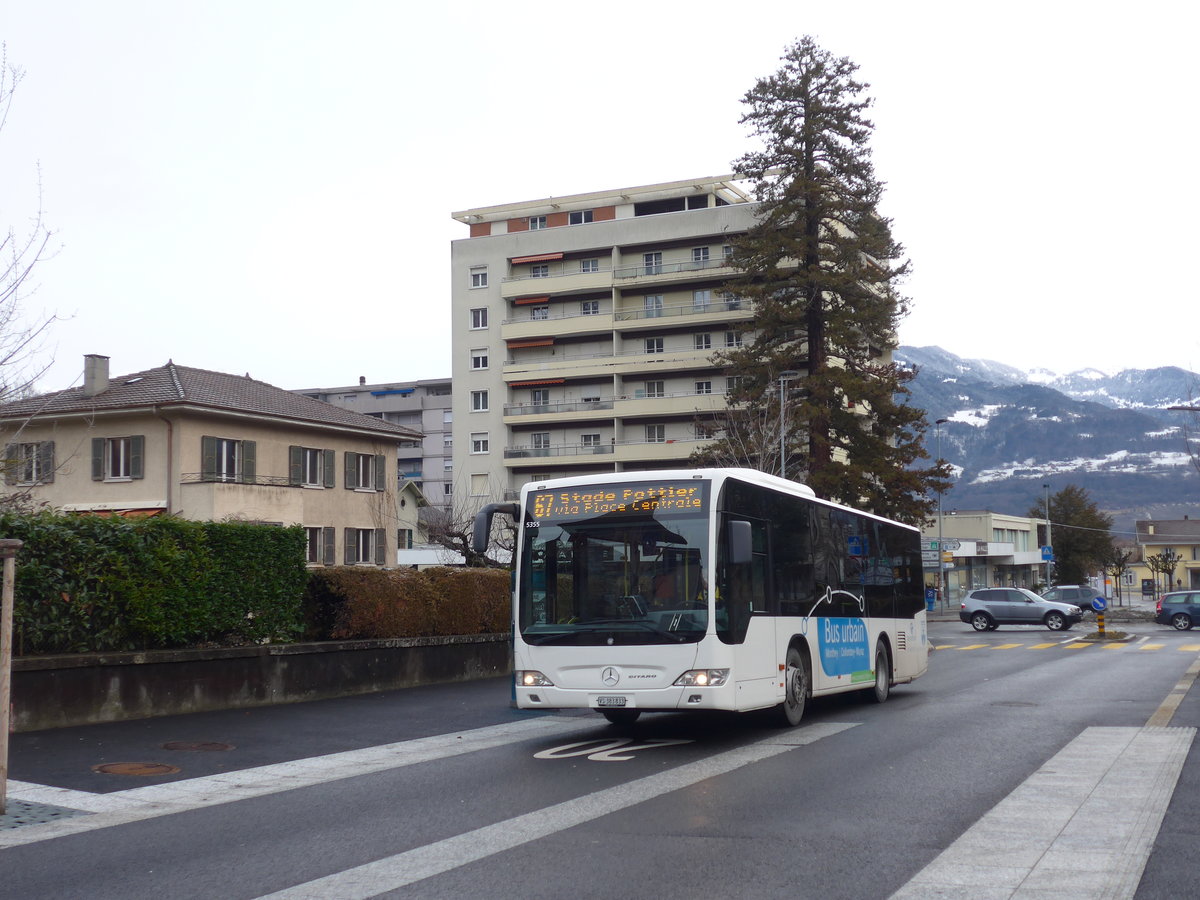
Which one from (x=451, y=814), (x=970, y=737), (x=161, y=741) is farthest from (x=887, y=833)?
(x=161, y=741)

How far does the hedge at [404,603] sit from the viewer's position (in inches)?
742

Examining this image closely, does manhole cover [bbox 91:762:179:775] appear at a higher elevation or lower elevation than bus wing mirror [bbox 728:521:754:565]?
lower

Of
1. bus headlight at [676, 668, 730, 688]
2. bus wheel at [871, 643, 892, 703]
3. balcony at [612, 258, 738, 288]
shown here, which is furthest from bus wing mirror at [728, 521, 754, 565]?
balcony at [612, 258, 738, 288]

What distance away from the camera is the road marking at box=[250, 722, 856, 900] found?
6.37 meters

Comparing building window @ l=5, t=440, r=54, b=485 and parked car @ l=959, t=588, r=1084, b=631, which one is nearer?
building window @ l=5, t=440, r=54, b=485

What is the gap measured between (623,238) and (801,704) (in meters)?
67.5

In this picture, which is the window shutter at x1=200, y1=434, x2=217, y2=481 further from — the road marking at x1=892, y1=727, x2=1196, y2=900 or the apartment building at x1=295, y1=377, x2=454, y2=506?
the apartment building at x1=295, y1=377, x2=454, y2=506

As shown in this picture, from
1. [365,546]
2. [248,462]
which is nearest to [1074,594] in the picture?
[365,546]

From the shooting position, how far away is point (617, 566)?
1246cm

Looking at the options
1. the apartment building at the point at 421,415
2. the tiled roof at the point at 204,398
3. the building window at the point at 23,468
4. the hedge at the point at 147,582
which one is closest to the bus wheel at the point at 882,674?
the hedge at the point at 147,582

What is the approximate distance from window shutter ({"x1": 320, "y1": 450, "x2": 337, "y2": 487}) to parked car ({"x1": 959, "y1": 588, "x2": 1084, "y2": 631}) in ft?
80.5

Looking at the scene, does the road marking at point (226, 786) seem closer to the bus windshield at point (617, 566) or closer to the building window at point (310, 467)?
the bus windshield at point (617, 566)

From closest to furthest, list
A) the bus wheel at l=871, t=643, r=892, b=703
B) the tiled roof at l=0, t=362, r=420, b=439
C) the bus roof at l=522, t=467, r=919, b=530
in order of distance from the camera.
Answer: the bus roof at l=522, t=467, r=919, b=530
the bus wheel at l=871, t=643, r=892, b=703
the tiled roof at l=0, t=362, r=420, b=439

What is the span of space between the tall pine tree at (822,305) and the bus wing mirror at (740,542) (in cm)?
3192
